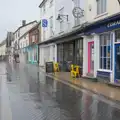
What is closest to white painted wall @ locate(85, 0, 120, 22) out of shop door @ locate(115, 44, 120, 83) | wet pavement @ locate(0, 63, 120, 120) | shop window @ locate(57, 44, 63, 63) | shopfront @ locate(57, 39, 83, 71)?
shop door @ locate(115, 44, 120, 83)

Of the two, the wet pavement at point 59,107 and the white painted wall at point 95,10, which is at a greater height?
the white painted wall at point 95,10

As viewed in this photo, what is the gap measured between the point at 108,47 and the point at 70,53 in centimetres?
1043

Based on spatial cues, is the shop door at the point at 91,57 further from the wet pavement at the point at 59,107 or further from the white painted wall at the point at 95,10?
the wet pavement at the point at 59,107

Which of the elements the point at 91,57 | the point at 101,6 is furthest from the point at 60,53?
the point at 101,6

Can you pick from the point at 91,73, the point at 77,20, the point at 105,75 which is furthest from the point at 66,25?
the point at 105,75

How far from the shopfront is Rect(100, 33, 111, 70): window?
4815 mm

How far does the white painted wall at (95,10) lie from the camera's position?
16.0 metres

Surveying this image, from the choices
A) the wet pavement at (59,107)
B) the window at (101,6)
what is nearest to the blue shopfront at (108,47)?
the window at (101,6)

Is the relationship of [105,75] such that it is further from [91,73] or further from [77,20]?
[77,20]

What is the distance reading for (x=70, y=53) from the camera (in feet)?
90.3

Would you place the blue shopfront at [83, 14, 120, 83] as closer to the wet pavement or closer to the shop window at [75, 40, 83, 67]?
the wet pavement

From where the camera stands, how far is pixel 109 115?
28.8 feet

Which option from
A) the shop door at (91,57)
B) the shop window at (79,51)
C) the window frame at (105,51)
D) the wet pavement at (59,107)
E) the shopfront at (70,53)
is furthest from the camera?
the shopfront at (70,53)

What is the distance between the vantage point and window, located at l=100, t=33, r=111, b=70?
17.2 m
